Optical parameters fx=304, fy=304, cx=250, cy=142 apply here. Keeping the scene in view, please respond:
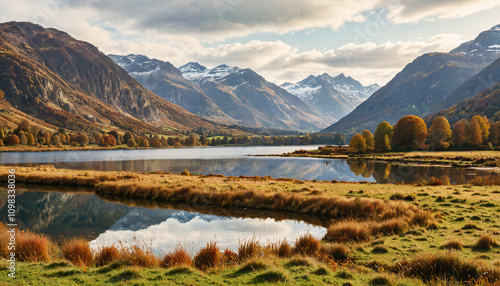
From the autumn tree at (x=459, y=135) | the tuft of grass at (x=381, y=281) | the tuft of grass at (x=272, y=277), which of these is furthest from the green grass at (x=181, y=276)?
the autumn tree at (x=459, y=135)

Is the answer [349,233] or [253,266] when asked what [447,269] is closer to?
[253,266]

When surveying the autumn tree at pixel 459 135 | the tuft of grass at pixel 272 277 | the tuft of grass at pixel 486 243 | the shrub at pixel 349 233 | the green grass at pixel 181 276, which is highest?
the autumn tree at pixel 459 135

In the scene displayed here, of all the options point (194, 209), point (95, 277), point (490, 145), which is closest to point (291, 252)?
point (95, 277)

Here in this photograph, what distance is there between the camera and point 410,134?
124m

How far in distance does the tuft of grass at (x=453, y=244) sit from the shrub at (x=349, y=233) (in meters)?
4.09

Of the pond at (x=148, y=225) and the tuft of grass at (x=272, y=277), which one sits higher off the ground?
the tuft of grass at (x=272, y=277)

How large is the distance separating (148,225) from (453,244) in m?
22.6

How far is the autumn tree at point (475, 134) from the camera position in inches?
4505

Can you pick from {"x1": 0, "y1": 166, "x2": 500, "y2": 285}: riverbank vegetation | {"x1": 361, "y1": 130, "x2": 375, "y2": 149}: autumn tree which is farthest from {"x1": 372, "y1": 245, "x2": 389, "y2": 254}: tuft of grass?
{"x1": 361, "y1": 130, "x2": 375, "y2": 149}: autumn tree

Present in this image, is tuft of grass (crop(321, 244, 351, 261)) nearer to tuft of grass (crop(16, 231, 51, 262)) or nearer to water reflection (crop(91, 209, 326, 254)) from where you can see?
water reflection (crop(91, 209, 326, 254))

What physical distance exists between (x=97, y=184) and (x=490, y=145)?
422 feet

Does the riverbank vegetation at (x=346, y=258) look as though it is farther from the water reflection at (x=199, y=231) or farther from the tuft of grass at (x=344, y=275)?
the water reflection at (x=199, y=231)

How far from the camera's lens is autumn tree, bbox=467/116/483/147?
114438 mm

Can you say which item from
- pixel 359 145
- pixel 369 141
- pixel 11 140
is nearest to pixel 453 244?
pixel 359 145
